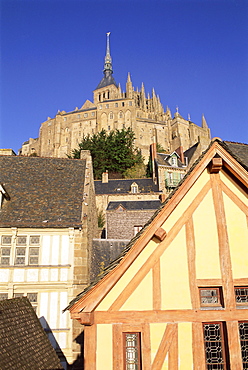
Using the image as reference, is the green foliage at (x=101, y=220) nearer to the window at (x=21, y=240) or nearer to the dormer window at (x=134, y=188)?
the dormer window at (x=134, y=188)

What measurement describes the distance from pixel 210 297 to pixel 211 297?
0.06ft

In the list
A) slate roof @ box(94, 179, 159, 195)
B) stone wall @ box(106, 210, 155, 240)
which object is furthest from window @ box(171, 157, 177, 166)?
stone wall @ box(106, 210, 155, 240)

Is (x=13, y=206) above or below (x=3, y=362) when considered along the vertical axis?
above

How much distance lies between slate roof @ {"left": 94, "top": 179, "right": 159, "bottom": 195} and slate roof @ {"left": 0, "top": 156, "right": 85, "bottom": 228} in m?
19.1

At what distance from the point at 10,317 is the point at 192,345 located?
4.82m

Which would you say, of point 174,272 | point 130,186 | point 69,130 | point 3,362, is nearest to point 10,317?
point 3,362

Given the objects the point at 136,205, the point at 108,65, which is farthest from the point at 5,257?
the point at 108,65

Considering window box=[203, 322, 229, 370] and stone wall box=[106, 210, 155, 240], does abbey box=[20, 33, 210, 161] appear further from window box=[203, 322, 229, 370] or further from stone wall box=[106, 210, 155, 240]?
window box=[203, 322, 229, 370]

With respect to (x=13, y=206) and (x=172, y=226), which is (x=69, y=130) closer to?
(x=13, y=206)

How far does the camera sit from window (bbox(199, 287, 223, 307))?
4945 millimetres

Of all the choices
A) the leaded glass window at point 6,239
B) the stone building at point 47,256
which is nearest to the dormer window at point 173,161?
the stone building at point 47,256

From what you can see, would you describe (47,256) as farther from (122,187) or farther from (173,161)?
(173,161)

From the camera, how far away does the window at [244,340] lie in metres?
4.70

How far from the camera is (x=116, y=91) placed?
4488 inches
